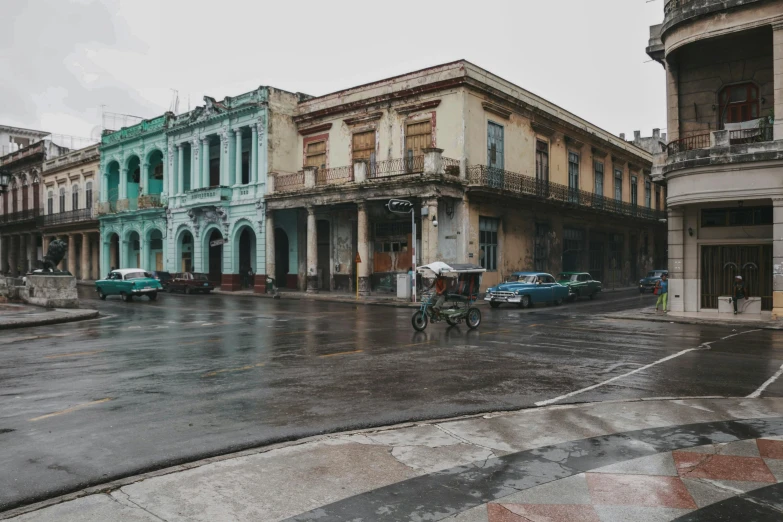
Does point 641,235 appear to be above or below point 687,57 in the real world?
below

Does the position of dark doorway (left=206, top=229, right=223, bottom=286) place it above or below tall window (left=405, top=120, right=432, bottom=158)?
below

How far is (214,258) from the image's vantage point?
128 feet

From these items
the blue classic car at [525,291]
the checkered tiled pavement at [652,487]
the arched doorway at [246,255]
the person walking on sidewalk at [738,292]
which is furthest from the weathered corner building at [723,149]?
the arched doorway at [246,255]

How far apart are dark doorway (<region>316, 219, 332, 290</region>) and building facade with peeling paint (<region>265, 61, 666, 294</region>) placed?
0.09 m

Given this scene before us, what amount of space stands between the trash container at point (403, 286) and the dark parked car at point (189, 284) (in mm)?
12316

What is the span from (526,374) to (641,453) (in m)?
3.89

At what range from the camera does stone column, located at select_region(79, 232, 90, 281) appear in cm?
4888

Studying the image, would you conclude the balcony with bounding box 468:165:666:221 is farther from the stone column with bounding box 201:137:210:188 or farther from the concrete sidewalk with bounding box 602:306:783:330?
the stone column with bounding box 201:137:210:188

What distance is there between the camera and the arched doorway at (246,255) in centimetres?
3616

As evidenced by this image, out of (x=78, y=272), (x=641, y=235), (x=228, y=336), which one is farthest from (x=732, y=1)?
(x=78, y=272)

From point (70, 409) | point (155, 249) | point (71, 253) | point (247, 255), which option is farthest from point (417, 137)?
point (71, 253)

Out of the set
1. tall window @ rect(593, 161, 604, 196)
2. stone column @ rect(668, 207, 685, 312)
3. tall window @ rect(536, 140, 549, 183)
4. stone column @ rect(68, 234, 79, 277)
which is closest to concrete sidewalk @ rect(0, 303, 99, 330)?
stone column @ rect(668, 207, 685, 312)

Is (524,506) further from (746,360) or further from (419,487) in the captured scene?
(746,360)

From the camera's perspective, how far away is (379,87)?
1166 inches
